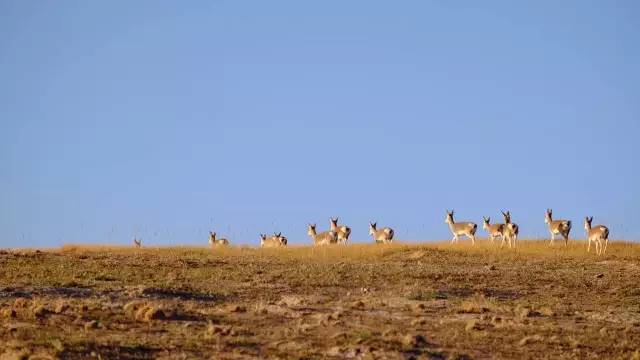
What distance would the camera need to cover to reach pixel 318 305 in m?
28.4

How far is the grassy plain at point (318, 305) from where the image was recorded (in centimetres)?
2138

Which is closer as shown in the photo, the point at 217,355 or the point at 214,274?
the point at 217,355

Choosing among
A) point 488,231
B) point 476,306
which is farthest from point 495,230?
point 476,306

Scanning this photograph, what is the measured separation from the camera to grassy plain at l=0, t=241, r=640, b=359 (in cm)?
2138

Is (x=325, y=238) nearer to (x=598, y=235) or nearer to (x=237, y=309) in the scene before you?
(x=598, y=235)

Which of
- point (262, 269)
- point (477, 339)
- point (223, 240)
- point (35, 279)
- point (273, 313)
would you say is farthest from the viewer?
point (223, 240)

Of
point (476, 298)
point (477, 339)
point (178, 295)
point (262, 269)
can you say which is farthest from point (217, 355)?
point (262, 269)

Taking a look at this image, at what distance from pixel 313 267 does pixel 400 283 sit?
561cm

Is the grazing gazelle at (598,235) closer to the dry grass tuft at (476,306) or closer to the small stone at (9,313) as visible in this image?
the dry grass tuft at (476,306)

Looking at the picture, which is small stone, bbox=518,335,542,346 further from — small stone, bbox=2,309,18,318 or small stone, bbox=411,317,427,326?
small stone, bbox=2,309,18,318

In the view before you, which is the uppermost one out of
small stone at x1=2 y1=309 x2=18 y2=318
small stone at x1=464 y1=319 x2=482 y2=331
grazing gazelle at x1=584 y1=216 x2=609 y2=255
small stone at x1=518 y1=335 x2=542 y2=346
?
grazing gazelle at x1=584 y1=216 x2=609 y2=255

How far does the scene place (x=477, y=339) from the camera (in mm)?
23141

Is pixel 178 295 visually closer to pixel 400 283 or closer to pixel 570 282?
pixel 400 283

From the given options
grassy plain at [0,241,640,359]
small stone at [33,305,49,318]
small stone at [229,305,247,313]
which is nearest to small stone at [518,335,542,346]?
grassy plain at [0,241,640,359]
